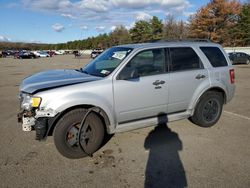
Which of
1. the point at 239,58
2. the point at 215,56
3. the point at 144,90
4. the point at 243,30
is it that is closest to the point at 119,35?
the point at 243,30

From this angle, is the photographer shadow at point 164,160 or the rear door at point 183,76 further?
the rear door at point 183,76

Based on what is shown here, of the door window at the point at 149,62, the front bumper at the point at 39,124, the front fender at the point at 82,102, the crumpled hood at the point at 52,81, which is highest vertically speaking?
the door window at the point at 149,62

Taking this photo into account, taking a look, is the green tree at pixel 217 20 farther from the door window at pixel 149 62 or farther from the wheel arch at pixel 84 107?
the wheel arch at pixel 84 107

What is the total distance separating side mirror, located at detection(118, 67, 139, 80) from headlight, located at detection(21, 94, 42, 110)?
1.42 meters

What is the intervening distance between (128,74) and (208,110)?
2409 mm

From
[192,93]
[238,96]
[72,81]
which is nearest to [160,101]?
[192,93]

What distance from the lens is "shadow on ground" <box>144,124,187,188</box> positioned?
12.6ft

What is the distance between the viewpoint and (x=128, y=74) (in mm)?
4797

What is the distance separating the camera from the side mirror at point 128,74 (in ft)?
15.6

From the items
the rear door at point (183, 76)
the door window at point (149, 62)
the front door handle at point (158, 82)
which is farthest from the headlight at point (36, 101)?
the rear door at point (183, 76)

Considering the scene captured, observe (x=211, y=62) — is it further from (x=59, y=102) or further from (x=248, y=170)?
(x=59, y=102)

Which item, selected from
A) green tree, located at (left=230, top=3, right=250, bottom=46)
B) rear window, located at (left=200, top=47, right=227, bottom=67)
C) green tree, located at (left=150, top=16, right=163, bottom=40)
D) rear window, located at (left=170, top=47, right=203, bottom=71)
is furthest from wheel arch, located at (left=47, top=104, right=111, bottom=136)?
green tree, located at (left=150, top=16, right=163, bottom=40)

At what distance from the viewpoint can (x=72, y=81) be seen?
4.67 meters

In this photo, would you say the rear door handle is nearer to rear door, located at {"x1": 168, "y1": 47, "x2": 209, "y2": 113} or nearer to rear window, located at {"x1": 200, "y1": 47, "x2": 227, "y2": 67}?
rear door, located at {"x1": 168, "y1": 47, "x2": 209, "y2": 113}
